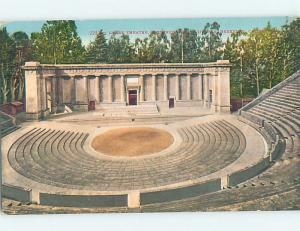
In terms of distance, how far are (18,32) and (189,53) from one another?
325 cm

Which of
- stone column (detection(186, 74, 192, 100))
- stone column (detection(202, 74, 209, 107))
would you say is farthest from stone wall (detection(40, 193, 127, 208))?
stone column (detection(202, 74, 209, 107))

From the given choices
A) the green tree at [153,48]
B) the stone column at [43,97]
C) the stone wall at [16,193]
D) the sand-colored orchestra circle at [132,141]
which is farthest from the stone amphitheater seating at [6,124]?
the green tree at [153,48]

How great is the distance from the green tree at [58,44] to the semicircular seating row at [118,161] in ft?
4.69

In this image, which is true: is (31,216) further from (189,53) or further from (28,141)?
Answer: (189,53)

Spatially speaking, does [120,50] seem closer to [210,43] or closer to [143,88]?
[143,88]

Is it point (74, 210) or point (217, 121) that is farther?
point (217, 121)

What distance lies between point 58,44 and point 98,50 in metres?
0.84

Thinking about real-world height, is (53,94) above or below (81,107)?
above

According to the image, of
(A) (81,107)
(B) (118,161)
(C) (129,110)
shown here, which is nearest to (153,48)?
(C) (129,110)

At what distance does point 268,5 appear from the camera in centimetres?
646

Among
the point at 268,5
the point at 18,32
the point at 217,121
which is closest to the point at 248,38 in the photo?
the point at 268,5

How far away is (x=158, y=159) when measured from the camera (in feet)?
22.0

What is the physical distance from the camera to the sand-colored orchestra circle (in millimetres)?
6780

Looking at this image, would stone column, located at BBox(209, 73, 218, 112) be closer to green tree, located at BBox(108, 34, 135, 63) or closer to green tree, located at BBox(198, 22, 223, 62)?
green tree, located at BBox(198, 22, 223, 62)
